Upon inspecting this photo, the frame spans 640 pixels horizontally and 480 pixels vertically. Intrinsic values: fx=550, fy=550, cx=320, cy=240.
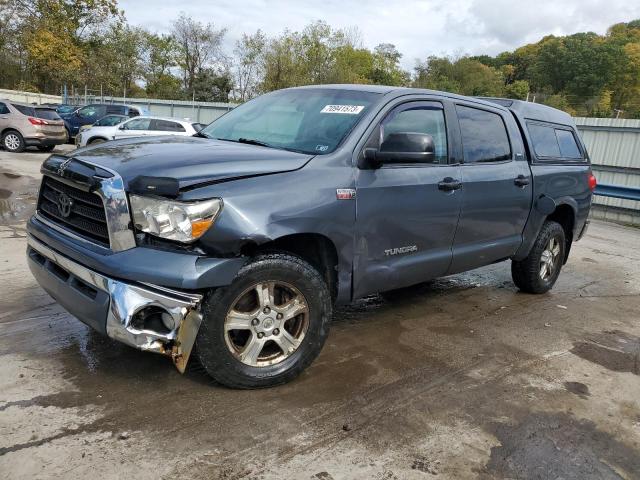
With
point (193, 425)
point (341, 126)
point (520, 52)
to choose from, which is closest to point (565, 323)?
point (341, 126)

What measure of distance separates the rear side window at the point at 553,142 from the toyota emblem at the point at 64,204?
423cm

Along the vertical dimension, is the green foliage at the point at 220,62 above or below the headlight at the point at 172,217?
above

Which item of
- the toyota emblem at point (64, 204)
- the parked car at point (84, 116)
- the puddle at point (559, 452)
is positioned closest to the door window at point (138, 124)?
the parked car at point (84, 116)

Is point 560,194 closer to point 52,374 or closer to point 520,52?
point 52,374

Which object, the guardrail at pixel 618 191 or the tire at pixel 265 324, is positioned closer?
the tire at pixel 265 324

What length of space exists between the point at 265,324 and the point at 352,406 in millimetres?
710

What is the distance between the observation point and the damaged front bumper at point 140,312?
283 cm

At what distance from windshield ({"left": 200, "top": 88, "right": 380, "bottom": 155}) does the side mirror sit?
244 millimetres

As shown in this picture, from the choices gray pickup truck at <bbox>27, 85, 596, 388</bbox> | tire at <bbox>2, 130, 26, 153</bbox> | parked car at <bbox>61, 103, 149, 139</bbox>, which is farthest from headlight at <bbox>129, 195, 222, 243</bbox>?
parked car at <bbox>61, 103, 149, 139</bbox>

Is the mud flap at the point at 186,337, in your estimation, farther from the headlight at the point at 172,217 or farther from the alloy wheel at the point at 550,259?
the alloy wheel at the point at 550,259

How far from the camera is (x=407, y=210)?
12.9ft

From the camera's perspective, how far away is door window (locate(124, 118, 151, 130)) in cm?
1708

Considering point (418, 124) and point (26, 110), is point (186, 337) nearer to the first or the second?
point (418, 124)

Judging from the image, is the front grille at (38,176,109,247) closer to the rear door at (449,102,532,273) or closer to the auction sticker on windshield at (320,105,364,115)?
the auction sticker on windshield at (320,105,364,115)
